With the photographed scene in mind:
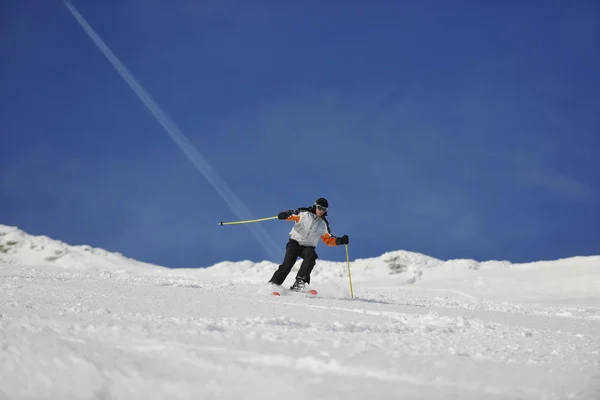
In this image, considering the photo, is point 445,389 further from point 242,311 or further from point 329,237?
point 329,237

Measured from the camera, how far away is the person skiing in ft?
33.0

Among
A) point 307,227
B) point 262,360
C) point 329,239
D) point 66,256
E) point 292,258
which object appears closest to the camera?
point 262,360

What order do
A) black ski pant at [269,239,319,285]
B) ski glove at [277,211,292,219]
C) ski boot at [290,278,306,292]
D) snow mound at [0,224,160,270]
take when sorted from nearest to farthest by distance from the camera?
ski boot at [290,278,306,292] → black ski pant at [269,239,319,285] → ski glove at [277,211,292,219] → snow mound at [0,224,160,270]

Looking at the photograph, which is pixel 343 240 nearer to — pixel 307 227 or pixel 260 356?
pixel 307 227

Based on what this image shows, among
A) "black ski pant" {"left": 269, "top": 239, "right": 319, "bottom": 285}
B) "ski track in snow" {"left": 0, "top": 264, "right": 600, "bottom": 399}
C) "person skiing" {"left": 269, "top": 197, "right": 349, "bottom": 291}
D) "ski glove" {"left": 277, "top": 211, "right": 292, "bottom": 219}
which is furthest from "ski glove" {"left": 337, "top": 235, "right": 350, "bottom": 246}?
"ski track in snow" {"left": 0, "top": 264, "right": 600, "bottom": 399}

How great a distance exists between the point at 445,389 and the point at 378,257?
924 inches

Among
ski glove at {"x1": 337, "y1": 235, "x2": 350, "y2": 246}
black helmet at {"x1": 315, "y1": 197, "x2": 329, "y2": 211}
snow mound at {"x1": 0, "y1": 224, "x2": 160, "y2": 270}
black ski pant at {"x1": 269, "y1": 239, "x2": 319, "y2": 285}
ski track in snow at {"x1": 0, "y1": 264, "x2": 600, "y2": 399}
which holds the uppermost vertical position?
snow mound at {"x1": 0, "y1": 224, "x2": 160, "y2": 270}

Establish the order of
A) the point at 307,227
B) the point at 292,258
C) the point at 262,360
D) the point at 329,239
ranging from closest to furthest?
the point at 262,360, the point at 307,227, the point at 292,258, the point at 329,239

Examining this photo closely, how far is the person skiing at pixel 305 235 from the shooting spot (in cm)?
1005

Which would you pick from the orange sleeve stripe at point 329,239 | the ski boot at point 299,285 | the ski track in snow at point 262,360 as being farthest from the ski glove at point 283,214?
the ski track in snow at point 262,360

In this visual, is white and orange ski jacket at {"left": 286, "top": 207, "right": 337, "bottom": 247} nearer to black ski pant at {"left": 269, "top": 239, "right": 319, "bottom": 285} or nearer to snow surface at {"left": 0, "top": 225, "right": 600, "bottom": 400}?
black ski pant at {"left": 269, "top": 239, "right": 319, "bottom": 285}

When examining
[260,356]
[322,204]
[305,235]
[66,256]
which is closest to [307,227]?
[305,235]

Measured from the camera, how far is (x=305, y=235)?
33.1ft

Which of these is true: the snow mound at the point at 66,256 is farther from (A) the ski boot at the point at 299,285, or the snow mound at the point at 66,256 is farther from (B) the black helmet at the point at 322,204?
(B) the black helmet at the point at 322,204
